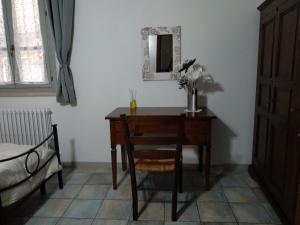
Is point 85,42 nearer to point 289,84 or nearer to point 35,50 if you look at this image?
point 35,50

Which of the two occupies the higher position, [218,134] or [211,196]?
[218,134]

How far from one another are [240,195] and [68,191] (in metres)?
1.72

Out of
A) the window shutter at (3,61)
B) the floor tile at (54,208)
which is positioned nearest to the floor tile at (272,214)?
the floor tile at (54,208)

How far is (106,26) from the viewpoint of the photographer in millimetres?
2441

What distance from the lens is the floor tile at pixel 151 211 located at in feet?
5.90

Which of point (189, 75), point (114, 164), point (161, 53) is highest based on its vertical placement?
point (161, 53)

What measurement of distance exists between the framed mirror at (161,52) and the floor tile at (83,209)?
1408mm

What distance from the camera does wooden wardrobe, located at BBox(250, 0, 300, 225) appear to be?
151 centimetres

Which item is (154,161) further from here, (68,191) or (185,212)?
(68,191)

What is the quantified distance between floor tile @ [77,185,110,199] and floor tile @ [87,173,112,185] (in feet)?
0.27

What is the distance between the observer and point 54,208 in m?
1.95

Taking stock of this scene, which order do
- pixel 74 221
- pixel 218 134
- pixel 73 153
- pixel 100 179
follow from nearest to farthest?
pixel 74 221, pixel 100 179, pixel 218 134, pixel 73 153

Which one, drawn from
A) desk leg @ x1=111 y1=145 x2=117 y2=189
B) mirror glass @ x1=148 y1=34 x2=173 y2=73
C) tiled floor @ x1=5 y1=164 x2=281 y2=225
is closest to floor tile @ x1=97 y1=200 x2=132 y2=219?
tiled floor @ x1=5 y1=164 x2=281 y2=225

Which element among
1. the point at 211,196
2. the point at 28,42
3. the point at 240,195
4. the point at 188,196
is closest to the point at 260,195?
the point at 240,195
